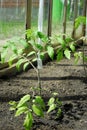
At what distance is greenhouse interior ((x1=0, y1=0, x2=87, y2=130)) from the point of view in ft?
8.38

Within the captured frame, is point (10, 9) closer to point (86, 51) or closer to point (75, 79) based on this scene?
point (75, 79)

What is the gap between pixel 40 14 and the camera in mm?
4543

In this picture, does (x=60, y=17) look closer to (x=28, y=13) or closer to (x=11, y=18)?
(x=28, y=13)

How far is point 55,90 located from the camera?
345 centimetres

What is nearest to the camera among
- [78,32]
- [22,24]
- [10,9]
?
[10,9]

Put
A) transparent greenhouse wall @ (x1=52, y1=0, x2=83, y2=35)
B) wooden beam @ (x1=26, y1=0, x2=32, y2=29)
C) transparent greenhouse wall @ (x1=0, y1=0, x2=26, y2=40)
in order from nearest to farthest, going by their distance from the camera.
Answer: transparent greenhouse wall @ (x1=0, y1=0, x2=26, y2=40) < wooden beam @ (x1=26, y1=0, x2=32, y2=29) < transparent greenhouse wall @ (x1=52, y1=0, x2=83, y2=35)

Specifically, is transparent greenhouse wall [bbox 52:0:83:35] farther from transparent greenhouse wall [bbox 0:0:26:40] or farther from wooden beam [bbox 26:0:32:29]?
transparent greenhouse wall [bbox 0:0:26:40]

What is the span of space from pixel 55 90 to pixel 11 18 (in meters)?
1.22

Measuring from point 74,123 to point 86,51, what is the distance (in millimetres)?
3820

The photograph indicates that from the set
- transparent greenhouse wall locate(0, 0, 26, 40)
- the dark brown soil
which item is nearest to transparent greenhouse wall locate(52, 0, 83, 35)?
transparent greenhouse wall locate(0, 0, 26, 40)

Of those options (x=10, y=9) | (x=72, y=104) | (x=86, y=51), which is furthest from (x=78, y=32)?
(x=72, y=104)

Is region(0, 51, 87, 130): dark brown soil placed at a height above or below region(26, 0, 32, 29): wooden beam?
below

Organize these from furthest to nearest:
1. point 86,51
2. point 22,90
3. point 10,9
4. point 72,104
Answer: point 86,51
point 10,9
point 22,90
point 72,104

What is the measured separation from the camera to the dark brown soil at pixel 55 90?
2.62 meters
